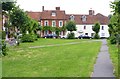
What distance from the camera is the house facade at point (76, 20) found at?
3656 inches

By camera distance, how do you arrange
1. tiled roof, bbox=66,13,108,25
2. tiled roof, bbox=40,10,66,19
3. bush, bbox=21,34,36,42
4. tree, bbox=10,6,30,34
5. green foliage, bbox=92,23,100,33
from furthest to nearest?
tiled roof, bbox=66,13,108,25 → tiled roof, bbox=40,10,66,19 → green foliage, bbox=92,23,100,33 → bush, bbox=21,34,36,42 → tree, bbox=10,6,30,34

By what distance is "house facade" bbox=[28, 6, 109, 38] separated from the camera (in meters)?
92.9

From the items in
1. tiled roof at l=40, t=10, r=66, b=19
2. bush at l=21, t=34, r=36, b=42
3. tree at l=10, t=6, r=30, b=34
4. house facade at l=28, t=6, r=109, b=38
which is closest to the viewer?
tree at l=10, t=6, r=30, b=34

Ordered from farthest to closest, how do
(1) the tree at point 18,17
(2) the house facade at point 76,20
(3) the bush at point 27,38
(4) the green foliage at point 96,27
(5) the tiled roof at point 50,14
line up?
(2) the house facade at point 76,20 → (5) the tiled roof at point 50,14 → (4) the green foliage at point 96,27 → (3) the bush at point 27,38 → (1) the tree at point 18,17

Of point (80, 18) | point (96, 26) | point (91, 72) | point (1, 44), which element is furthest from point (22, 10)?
point (80, 18)

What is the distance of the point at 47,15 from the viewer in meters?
92.8

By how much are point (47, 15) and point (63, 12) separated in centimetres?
467

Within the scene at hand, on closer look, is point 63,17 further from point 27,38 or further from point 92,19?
point 27,38

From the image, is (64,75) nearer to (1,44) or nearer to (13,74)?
(13,74)

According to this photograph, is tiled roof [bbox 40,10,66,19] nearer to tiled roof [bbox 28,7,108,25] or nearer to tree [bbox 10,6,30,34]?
tiled roof [bbox 28,7,108,25]

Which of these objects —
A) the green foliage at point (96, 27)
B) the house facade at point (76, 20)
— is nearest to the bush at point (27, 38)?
the green foliage at point (96, 27)

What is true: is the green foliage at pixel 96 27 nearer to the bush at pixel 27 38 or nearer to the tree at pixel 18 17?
the bush at pixel 27 38

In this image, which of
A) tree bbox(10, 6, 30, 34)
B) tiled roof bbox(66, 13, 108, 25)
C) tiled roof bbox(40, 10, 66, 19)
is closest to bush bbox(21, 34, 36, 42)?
tree bbox(10, 6, 30, 34)

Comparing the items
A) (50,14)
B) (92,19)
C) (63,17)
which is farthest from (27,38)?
(92,19)
